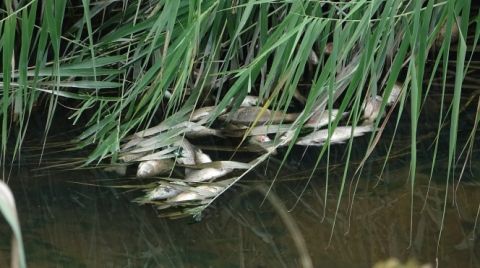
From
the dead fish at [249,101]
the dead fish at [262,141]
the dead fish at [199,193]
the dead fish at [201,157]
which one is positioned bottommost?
the dead fish at [199,193]

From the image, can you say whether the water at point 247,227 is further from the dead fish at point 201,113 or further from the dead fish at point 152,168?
the dead fish at point 201,113

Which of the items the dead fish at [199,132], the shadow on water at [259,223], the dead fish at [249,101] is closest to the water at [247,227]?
the shadow on water at [259,223]

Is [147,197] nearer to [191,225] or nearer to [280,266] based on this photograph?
[191,225]

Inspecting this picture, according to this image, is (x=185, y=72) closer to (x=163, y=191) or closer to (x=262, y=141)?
(x=163, y=191)

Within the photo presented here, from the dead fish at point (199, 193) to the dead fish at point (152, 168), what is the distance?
0.48 ft

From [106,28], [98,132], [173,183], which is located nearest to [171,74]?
[173,183]

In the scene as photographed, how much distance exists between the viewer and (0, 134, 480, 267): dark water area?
60.8 inches

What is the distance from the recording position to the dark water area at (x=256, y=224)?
5.07ft

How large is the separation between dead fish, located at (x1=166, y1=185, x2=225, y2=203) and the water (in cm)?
3

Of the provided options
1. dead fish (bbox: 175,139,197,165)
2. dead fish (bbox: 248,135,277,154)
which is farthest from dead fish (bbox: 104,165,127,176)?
dead fish (bbox: 248,135,277,154)

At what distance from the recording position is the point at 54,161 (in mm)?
2027

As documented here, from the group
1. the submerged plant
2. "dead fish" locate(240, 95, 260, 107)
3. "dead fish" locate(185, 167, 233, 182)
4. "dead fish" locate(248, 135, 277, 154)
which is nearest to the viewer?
the submerged plant

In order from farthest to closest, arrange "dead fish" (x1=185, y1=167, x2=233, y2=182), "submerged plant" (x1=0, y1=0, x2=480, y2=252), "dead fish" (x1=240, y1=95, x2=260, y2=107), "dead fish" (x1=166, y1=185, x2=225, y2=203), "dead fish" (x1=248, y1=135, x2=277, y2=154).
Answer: "dead fish" (x1=240, y1=95, x2=260, y2=107) → "dead fish" (x1=248, y1=135, x2=277, y2=154) → "dead fish" (x1=185, y1=167, x2=233, y2=182) → "dead fish" (x1=166, y1=185, x2=225, y2=203) → "submerged plant" (x1=0, y1=0, x2=480, y2=252)

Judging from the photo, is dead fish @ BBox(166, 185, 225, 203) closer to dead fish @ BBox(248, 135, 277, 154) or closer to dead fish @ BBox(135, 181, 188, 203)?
dead fish @ BBox(135, 181, 188, 203)
